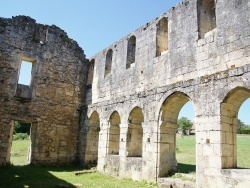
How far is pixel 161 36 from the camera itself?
10.7 m

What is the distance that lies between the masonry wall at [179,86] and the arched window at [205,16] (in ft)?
0.49

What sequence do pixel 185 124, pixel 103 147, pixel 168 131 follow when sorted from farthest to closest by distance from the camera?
pixel 185 124, pixel 103 147, pixel 168 131

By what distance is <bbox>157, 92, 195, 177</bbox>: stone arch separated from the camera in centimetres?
865

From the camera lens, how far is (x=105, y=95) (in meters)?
12.9

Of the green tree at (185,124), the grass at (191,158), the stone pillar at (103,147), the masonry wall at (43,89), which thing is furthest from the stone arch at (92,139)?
the green tree at (185,124)

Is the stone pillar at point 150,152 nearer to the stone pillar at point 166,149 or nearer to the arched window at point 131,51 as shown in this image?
the stone pillar at point 166,149

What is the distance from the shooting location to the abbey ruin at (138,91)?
7.11 metres


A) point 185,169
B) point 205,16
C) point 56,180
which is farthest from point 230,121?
point 56,180

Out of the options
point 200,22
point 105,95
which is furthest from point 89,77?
point 200,22

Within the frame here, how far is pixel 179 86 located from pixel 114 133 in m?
4.70

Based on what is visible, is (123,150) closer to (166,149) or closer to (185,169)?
(166,149)

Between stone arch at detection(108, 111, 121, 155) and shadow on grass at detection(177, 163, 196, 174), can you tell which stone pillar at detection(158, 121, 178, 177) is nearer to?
shadow on grass at detection(177, 163, 196, 174)

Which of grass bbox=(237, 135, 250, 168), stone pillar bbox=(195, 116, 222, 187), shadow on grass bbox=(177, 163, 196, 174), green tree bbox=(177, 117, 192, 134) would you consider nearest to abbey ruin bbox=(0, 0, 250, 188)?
stone pillar bbox=(195, 116, 222, 187)

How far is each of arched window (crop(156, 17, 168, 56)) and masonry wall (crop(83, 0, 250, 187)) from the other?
15 centimetres
